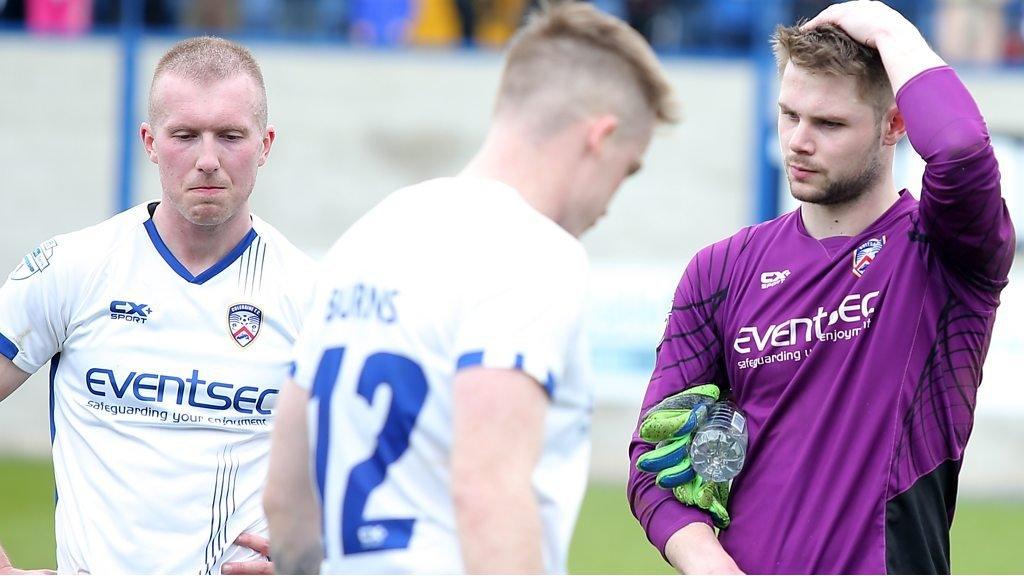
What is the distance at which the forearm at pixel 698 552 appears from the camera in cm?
289

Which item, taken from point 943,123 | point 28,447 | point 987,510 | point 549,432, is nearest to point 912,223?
point 943,123

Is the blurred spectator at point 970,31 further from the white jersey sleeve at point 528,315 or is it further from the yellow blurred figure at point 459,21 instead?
the white jersey sleeve at point 528,315

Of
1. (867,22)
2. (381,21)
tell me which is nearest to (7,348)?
(867,22)

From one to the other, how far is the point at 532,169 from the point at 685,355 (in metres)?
0.92

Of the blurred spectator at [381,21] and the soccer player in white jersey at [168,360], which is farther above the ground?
the blurred spectator at [381,21]

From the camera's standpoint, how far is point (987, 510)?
35.5ft

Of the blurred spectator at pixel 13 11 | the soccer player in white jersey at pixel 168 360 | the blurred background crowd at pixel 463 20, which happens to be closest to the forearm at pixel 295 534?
the soccer player in white jersey at pixel 168 360

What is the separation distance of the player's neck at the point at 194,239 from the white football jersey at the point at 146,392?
1.1 inches

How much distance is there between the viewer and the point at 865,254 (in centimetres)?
299

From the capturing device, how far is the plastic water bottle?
302cm

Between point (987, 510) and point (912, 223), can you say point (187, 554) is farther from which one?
point (987, 510)

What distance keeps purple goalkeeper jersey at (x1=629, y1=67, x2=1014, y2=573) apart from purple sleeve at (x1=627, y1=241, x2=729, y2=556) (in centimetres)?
2

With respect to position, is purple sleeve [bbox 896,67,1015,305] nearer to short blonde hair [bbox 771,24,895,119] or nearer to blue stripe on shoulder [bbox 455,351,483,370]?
short blonde hair [bbox 771,24,895,119]

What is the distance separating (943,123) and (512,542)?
4.37 feet
